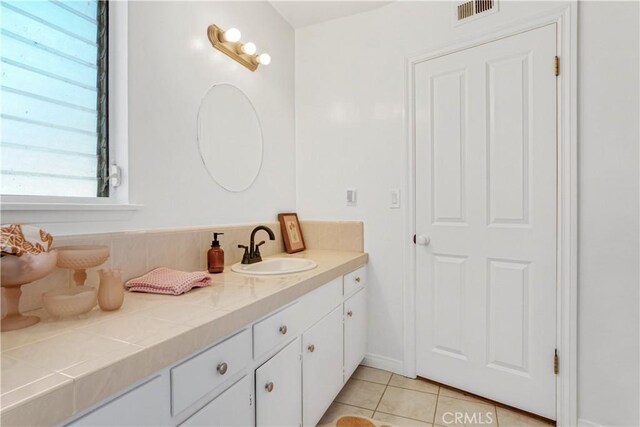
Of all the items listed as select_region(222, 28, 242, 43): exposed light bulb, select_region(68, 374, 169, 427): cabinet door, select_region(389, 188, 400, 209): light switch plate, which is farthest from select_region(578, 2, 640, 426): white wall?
select_region(68, 374, 169, 427): cabinet door

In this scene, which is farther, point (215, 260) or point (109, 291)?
point (215, 260)

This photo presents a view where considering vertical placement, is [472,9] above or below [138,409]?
above

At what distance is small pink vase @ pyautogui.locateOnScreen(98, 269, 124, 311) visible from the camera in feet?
3.12

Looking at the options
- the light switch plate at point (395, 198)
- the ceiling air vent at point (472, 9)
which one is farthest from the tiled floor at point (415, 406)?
the ceiling air vent at point (472, 9)

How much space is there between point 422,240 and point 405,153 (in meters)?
0.56

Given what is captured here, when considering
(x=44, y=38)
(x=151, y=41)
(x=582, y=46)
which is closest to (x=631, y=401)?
(x=582, y=46)

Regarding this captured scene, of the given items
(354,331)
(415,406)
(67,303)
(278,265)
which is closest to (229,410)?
(67,303)

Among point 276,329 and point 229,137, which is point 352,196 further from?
point 276,329

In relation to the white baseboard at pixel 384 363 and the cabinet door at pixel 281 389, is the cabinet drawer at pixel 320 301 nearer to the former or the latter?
the cabinet door at pixel 281 389

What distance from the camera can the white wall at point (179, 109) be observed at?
1.33 metres

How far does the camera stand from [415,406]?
1.79 metres

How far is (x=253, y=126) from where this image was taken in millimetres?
2039

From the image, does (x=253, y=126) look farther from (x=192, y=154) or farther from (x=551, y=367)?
(x=551, y=367)
